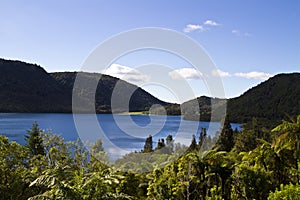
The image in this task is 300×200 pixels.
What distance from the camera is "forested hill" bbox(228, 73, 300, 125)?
88.9m

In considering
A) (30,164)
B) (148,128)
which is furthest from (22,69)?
(30,164)

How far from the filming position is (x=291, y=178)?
11141 mm

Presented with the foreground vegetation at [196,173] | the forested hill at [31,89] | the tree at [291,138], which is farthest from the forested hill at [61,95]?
the tree at [291,138]

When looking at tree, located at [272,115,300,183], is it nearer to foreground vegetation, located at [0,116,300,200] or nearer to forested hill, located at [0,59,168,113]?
foreground vegetation, located at [0,116,300,200]

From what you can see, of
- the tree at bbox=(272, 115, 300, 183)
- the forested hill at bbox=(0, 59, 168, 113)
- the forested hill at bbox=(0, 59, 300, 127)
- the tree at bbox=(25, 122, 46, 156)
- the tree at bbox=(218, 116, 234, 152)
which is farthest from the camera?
the forested hill at bbox=(0, 59, 168, 113)

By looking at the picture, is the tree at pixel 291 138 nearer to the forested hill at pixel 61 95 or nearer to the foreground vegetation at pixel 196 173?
the foreground vegetation at pixel 196 173

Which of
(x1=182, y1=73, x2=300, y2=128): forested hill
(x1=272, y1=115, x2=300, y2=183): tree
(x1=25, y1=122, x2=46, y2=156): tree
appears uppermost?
(x1=182, y1=73, x2=300, y2=128): forested hill

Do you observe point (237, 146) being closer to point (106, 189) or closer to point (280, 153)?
point (280, 153)

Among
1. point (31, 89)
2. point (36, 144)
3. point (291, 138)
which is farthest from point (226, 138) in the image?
point (31, 89)

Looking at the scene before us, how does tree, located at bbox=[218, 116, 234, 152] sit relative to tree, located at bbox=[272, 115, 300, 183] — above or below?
below

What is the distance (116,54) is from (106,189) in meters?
4.46

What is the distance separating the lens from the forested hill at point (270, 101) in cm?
8888

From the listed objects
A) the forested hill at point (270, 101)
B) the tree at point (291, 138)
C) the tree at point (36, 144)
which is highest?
the forested hill at point (270, 101)

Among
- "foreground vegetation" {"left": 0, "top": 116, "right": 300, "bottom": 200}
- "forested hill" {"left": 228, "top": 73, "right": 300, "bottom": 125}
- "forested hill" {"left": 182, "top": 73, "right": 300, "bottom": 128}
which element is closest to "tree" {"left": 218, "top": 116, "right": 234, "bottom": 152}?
"foreground vegetation" {"left": 0, "top": 116, "right": 300, "bottom": 200}
